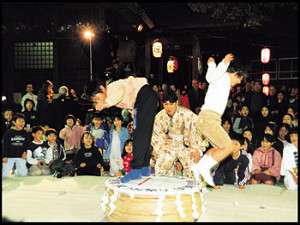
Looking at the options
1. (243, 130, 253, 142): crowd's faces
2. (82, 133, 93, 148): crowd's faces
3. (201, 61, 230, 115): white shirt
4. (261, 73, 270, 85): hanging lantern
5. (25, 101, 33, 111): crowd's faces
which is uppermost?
(261, 73, 270, 85): hanging lantern

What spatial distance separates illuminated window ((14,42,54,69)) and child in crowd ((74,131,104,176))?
25.1 ft

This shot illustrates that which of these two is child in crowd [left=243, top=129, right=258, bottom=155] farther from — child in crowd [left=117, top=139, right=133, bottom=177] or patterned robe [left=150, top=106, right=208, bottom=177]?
child in crowd [left=117, top=139, right=133, bottom=177]

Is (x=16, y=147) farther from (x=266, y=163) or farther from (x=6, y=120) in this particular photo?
(x=266, y=163)

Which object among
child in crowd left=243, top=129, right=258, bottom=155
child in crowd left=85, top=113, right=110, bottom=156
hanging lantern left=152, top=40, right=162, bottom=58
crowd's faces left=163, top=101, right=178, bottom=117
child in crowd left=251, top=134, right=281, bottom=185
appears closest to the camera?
crowd's faces left=163, top=101, right=178, bottom=117

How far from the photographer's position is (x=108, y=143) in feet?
28.6

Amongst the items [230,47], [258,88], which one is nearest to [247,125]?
[258,88]

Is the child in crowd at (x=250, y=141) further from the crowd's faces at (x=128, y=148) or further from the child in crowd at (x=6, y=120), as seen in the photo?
the child in crowd at (x=6, y=120)

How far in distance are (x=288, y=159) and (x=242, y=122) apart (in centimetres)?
263

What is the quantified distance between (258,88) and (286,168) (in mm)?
4568

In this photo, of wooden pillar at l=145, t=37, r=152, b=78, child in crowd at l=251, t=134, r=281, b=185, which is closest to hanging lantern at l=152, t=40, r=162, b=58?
wooden pillar at l=145, t=37, r=152, b=78

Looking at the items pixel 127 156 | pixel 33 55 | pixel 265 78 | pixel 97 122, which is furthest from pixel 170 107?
pixel 265 78

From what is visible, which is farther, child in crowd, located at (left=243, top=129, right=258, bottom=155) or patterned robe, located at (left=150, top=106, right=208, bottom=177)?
child in crowd, located at (left=243, top=129, right=258, bottom=155)

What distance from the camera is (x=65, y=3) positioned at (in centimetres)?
1248

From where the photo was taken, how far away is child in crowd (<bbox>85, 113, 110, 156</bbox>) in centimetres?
883
